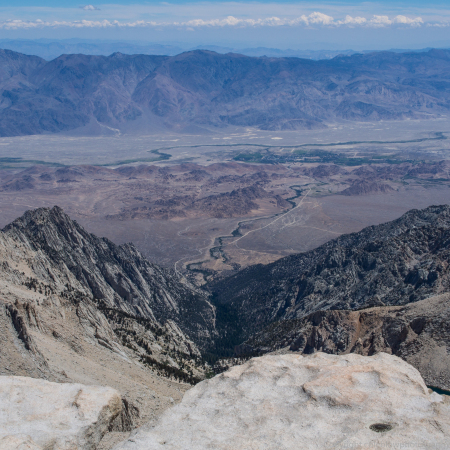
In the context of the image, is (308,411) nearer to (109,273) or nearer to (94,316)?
(94,316)

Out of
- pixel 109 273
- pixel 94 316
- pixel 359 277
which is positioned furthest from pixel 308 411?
pixel 109 273

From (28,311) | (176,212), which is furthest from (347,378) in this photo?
(176,212)

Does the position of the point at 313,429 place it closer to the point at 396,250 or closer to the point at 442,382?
the point at 442,382

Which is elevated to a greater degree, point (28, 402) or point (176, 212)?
point (28, 402)

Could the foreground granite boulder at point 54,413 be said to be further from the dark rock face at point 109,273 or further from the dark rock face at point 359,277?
the dark rock face at point 359,277

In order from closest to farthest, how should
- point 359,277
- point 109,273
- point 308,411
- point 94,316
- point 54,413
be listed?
point 308,411, point 54,413, point 94,316, point 359,277, point 109,273

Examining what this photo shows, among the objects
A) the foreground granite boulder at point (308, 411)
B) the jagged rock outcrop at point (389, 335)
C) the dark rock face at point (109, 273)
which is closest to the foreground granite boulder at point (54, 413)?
the foreground granite boulder at point (308, 411)
